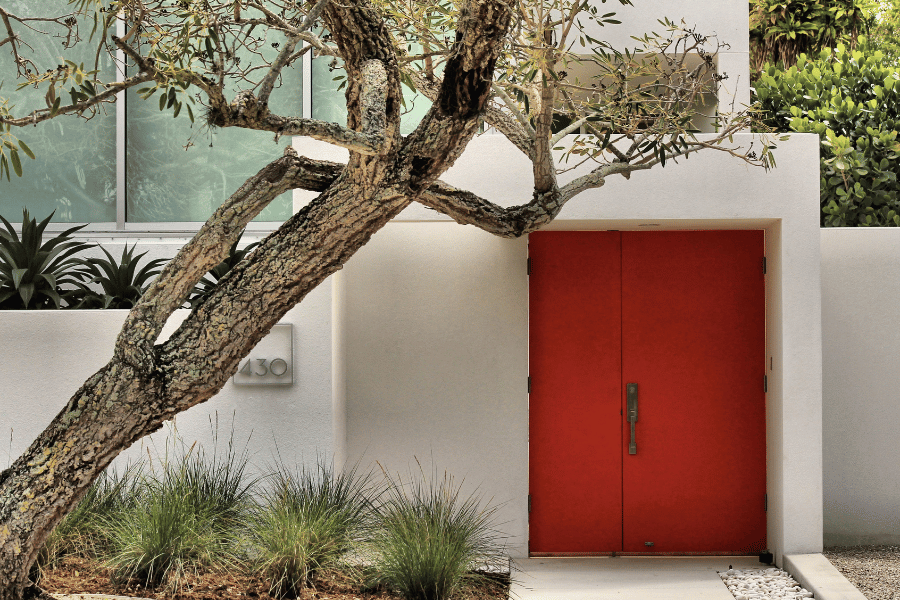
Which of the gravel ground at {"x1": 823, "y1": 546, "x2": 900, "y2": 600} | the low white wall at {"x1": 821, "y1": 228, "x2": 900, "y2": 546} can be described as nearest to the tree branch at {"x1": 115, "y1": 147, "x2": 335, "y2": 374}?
the gravel ground at {"x1": 823, "y1": 546, "x2": 900, "y2": 600}

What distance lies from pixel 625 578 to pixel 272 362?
3.03m

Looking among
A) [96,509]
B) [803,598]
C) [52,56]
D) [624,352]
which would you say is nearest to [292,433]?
[96,509]

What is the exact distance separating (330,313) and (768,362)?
11.6 feet

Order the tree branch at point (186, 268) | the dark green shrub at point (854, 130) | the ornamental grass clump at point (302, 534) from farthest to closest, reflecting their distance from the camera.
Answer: the dark green shrub at point (854, 130) → the ornamental grass clump at point (302, 534) → the tree branch at point (186, 268)

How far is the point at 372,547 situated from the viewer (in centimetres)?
477

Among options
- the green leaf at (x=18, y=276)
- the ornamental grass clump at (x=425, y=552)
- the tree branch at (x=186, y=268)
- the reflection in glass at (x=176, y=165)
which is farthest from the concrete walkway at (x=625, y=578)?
the green leaf at (x=18, y=276)

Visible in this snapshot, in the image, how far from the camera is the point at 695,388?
670 centimetres

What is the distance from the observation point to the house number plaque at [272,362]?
230 inches

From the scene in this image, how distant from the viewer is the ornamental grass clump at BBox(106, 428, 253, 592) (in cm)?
447

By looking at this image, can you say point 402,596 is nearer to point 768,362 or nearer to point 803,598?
point 803,598

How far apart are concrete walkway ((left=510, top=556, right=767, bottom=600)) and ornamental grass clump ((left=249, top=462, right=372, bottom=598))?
1.33m

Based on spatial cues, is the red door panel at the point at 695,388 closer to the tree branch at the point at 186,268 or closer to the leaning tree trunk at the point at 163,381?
the leaning tree trunk at the point at 163,381

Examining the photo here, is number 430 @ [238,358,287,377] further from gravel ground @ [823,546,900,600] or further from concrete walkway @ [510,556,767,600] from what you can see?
gravel ground @ [823,546,900,600]

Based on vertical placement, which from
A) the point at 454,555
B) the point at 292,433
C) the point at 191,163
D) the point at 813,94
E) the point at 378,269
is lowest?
the point at 454,555
